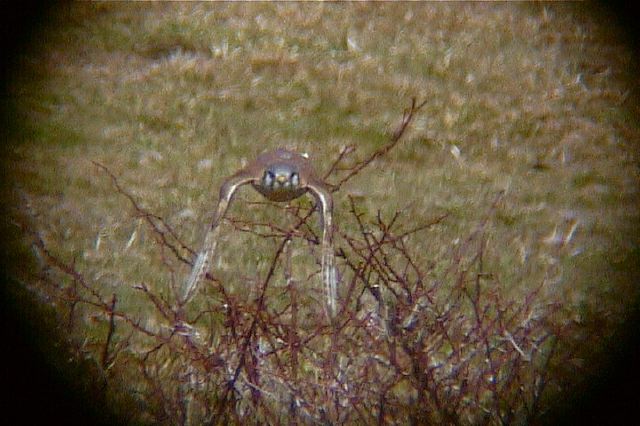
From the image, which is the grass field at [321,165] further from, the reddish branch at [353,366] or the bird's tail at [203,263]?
the bird's tail at [203,263]

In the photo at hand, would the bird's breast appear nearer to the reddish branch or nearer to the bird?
the bird

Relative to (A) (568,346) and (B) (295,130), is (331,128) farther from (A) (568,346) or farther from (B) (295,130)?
(A) (568,346)

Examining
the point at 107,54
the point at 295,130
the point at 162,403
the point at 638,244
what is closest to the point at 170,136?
the point at 295,130

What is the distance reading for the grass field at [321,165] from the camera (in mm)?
2877

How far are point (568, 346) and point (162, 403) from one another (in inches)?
48.1

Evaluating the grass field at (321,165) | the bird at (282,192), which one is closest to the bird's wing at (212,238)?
the bird at (282,192)

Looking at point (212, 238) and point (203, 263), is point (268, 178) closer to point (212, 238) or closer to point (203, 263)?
point (212, 238)

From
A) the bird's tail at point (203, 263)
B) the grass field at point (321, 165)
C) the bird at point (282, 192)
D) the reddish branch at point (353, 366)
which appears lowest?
the reddish branch at point (353, 366)

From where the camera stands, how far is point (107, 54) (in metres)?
6.45

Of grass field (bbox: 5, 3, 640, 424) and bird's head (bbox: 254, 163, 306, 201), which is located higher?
grass field (bbox: 5, 3, 640, 424)

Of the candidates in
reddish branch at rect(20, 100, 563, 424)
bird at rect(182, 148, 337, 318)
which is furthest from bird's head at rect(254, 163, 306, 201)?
reddish branch at rect(20, 100, 563, 424)

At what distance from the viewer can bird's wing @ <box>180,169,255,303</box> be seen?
2520 mm

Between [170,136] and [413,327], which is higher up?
[170,136]

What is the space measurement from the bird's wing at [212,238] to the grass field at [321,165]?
155 millimetres
